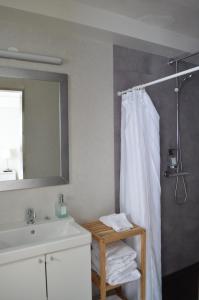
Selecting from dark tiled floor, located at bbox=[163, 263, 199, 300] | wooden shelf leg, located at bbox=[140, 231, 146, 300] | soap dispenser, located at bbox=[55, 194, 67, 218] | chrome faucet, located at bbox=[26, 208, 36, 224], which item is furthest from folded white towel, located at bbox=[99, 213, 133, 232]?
dark tiled floor, located at bbox=[163, 263, 199, 300]

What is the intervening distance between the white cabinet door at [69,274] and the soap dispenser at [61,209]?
39 cm

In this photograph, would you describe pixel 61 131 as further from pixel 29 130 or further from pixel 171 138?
pixel 171 138

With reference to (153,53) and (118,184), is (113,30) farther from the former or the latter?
(118,184)

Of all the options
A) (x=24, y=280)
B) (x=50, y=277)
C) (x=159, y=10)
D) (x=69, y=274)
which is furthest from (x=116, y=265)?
(x=159, y=10)

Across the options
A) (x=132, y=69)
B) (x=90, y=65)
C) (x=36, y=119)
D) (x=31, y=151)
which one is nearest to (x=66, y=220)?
(x=31, y=151)

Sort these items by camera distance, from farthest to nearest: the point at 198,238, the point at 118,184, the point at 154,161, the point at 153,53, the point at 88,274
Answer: the point at 198,238, the point at 153,53, the point at 118,184, the point at 154,161, the point at 88,274

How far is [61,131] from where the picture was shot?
6.75ft

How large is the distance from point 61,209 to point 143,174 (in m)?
0.73

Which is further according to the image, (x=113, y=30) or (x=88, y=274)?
(x=113, y=30)

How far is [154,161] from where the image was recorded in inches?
85.9

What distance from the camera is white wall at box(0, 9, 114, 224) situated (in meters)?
1.89

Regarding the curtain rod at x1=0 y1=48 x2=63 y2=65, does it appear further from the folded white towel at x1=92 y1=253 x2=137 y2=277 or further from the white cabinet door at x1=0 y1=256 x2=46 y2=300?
the folded white towel at x1=92 y1=253 x2=137 y2=277

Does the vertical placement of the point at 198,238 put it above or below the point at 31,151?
below

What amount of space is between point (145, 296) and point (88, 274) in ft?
2.03
